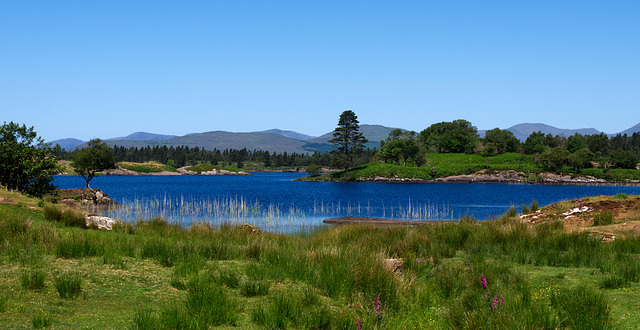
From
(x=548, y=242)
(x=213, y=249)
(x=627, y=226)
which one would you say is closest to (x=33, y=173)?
(x=213, y=249)

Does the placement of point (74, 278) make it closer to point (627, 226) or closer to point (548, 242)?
point (548, 242)

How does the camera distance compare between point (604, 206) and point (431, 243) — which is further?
point (604, 206)

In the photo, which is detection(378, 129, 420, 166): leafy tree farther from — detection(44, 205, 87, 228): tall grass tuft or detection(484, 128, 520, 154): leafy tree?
detection(44, 205, 87, 228): tall grass tuft

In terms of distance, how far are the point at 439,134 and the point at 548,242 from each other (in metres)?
156

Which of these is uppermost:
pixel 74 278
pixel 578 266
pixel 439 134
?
pixel 439 134

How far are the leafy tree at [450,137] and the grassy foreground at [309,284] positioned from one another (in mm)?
137949

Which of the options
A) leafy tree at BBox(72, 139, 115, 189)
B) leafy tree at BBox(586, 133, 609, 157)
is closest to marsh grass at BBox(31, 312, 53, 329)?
leafy tree at BBox(72, 139, 115, 189)

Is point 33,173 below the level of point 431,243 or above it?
above

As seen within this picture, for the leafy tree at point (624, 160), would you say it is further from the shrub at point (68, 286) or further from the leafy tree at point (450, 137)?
the shrub at point (68, 286)

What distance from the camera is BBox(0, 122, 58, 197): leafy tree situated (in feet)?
87.9

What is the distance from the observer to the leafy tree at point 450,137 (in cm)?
14700

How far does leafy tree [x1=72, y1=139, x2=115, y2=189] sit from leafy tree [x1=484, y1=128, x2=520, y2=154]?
126717 mm

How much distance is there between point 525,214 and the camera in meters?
22.7

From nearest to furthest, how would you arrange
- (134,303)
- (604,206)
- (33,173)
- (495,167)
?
(134,303), (604,206), (33,173), (495,167)
